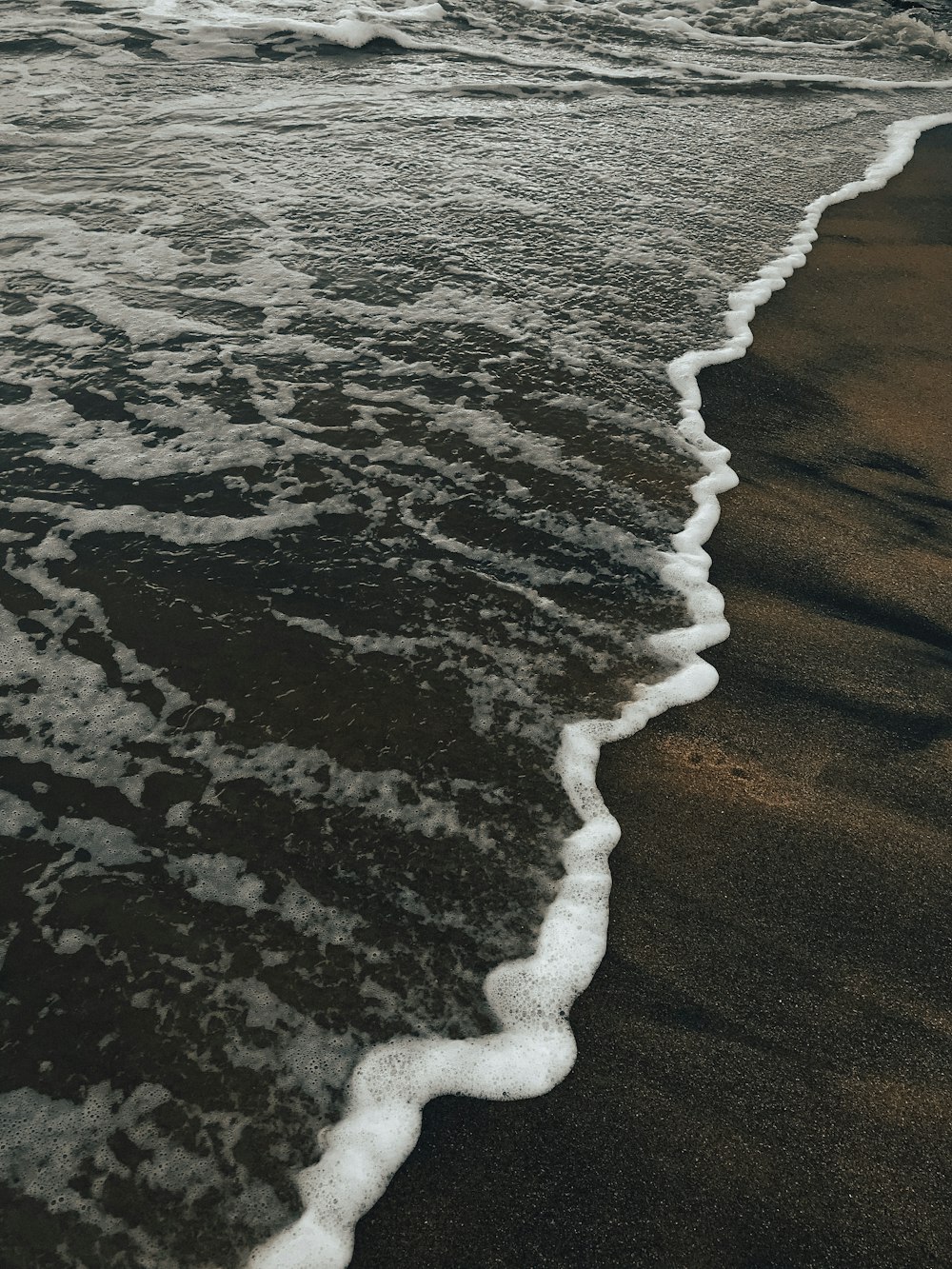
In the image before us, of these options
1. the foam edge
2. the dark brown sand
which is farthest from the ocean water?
the dark brown sand

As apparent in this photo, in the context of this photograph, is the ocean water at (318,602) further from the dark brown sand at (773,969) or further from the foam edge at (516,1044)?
the dark brown sand at (773,969)

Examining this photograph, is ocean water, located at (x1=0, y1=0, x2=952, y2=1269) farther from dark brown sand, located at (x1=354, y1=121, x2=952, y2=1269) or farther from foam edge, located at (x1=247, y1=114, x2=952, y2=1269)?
dark brown sand, located at (x1=354, y1=121, x2=952, y2=1269)

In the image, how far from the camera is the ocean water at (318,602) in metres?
1.84

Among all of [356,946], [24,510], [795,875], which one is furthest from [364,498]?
[795,875]

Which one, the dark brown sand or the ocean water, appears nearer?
the dark brown sand

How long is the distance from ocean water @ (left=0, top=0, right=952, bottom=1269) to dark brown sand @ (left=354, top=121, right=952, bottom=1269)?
117mm

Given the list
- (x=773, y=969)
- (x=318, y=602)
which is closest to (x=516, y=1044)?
(x=773, y=969)

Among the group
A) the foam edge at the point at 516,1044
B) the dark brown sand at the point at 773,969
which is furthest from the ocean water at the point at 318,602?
the dark brown sand at the point at 773,969

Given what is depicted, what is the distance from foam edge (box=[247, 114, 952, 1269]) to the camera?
1679mm

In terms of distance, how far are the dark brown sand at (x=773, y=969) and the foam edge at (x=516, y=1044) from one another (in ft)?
0.13

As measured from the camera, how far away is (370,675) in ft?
8.79

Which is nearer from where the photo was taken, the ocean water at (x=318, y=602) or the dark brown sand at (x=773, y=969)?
the dark brown sand at (x=773, y=969)

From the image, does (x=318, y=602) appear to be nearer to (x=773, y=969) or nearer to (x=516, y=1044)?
(x=516, y=1044)

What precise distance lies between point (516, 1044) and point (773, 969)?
0.60 metres
